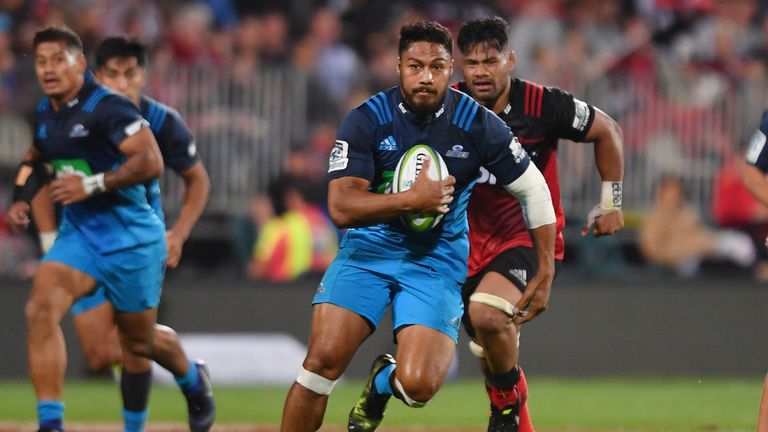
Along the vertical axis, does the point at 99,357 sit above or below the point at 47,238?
below

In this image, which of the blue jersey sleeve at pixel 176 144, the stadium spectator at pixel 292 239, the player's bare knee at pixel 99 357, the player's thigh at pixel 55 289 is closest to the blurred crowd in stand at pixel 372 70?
the stadium spectator at pixel 292 239

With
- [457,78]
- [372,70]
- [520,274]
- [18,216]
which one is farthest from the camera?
[372,70]

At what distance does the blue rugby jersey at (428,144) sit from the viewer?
288 inches

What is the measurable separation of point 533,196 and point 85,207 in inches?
114

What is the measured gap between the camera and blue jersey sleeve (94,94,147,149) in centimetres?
830

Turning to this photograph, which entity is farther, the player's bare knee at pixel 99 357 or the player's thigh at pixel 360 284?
the player's bare knee at pixel 99 357

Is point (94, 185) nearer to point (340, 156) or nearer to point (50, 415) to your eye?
point (50, 415)

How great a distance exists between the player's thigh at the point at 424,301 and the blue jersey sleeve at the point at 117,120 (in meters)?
1.99

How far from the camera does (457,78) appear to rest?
582 inches

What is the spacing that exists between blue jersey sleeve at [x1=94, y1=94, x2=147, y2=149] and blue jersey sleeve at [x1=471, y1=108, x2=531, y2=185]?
2.23 meters

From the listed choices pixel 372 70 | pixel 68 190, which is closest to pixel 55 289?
pixel 68 190

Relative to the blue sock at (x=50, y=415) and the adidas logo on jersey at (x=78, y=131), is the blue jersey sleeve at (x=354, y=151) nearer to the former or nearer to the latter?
the adidas logo on jersey at (x=78, y=131)

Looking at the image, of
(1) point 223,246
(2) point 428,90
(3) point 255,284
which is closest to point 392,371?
(2) point 428,90

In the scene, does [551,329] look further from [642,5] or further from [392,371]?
[392,371]
